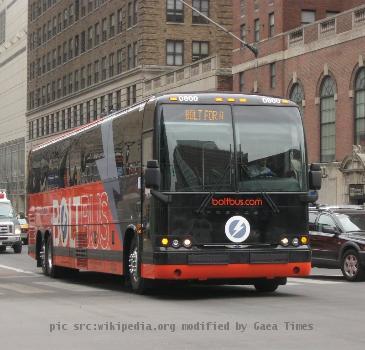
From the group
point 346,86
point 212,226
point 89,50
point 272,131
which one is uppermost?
point 89,50

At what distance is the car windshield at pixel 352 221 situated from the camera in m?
23.5

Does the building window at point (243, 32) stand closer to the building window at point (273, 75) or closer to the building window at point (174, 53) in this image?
the building window at point (273, 75)

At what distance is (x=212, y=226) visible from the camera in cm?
1686

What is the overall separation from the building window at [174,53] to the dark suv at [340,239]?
52.7 m

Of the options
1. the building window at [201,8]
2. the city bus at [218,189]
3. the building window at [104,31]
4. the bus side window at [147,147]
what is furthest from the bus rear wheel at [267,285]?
the building window at [104,31]

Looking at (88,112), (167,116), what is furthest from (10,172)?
(167,116)

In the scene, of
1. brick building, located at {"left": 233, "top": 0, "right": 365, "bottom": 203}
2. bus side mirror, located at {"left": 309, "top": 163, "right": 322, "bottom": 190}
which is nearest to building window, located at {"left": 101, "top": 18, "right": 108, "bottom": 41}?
brick building, located at {"left": 233, "top": 0, "right": 365, "bottom": 203}

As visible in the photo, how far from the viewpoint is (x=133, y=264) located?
1825 cm

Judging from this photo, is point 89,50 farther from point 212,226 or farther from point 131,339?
point 131,339

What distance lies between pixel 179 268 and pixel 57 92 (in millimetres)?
81934

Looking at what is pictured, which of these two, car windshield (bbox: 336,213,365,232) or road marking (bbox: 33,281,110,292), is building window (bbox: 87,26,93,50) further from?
road marking (bbox: 33,281,110,292)

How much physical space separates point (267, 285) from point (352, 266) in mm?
4401

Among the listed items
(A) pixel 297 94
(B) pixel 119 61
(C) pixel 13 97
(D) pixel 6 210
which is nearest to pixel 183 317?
(D) pixel 6 210

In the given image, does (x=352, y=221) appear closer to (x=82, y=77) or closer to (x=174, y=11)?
(x=174, y=11)
